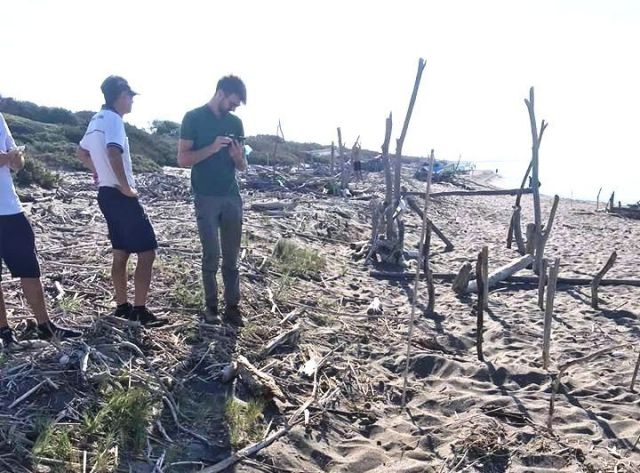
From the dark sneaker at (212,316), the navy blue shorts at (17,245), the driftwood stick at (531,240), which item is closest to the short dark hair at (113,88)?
the navy blue shorts at (17,245)

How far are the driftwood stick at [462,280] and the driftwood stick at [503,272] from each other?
11 centimetres

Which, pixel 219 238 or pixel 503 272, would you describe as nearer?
pixel 219 238

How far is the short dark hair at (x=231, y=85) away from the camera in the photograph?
419cm

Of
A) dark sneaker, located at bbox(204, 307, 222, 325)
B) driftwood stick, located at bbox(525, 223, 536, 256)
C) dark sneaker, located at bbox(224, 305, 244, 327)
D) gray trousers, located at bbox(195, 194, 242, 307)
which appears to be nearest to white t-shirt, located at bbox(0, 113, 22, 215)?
gray trousers, located at bbox(195, 194, 242, 307)

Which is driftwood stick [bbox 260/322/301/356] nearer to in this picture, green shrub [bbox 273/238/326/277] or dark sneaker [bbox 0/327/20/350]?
dark sneaker [bbox 0/327/20/350]

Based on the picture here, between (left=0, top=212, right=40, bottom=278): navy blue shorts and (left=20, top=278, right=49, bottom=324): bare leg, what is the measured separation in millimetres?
54

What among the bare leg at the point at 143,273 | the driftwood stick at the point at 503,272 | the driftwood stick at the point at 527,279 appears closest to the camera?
the bare leg at the point at 143,273

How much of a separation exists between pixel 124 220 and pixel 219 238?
0.85 meters

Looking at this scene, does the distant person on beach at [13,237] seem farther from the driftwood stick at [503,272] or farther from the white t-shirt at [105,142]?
the driftwood stick at [503,272]

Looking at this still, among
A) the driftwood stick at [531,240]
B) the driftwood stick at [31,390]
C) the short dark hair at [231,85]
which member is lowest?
the driftwood stick at [31,390]

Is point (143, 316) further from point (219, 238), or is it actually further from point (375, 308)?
point (375, 308)

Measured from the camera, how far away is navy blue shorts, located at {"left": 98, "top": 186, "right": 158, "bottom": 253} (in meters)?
3.95

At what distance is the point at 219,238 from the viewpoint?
15.2 feet

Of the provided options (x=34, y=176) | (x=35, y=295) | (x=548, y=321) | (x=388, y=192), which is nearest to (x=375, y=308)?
(x=548, y=321)
